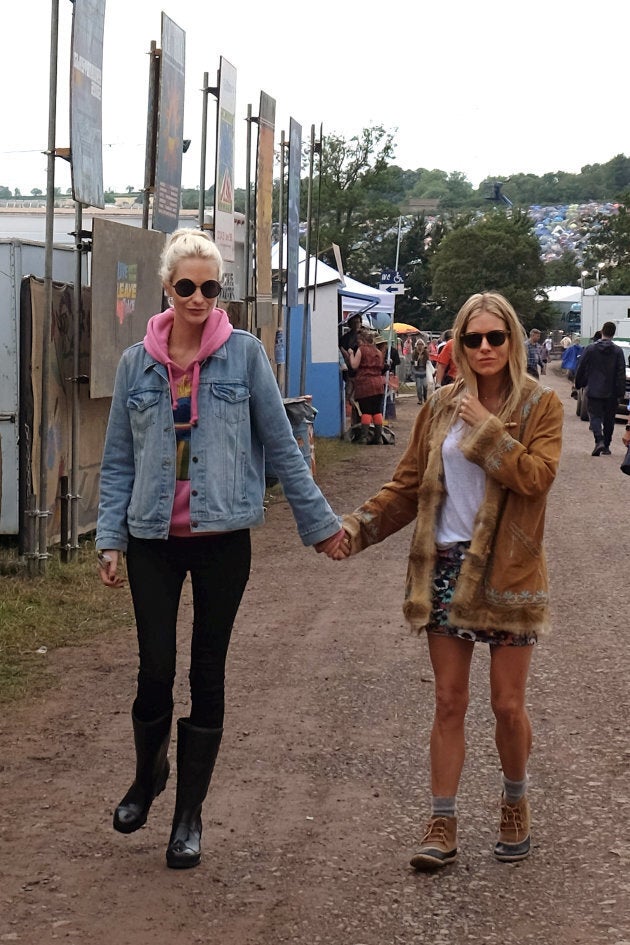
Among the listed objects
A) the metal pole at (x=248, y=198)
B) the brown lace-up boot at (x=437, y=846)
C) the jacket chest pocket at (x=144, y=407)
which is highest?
the metal pole at (x=248, y=198)

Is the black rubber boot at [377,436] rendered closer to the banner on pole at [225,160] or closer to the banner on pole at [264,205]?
the banner on pole at [264,205]

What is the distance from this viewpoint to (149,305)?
35.6ft

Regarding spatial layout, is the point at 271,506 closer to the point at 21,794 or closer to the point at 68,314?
the point at 68,314

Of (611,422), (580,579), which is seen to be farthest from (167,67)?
(611,422)

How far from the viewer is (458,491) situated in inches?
178

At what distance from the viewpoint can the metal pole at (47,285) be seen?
9094 millimetres

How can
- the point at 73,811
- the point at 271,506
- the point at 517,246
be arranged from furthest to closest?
the point at 517,246, the point at 271,506, the point at 73,811

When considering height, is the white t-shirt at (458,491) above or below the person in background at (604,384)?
above

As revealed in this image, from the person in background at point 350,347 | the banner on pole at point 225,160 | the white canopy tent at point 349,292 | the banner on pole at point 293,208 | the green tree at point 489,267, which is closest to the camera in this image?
the banner on pole at point 225,160

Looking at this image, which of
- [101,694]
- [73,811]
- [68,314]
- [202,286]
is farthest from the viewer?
[68,314]

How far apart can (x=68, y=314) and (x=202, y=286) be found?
19.3 feet

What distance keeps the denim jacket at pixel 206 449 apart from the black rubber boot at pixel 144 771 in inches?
22.9

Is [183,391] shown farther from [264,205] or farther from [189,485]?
[264,205]

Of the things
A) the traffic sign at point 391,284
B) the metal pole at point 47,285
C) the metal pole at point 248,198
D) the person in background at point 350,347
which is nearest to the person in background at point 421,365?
the traffic sign at point 391,284
